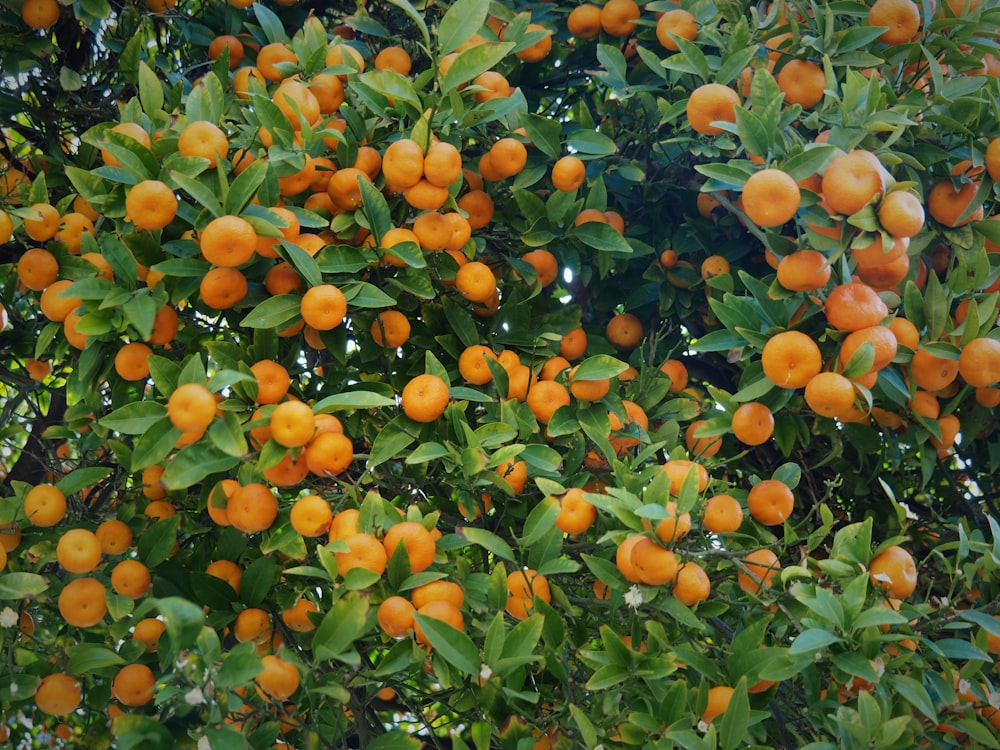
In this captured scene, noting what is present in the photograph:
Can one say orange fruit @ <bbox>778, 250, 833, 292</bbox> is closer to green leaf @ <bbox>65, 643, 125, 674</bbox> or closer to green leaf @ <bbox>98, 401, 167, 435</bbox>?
green leaf @ <bbox>98, 401, 167, 435</bbox>

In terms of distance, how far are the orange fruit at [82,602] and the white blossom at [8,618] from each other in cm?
8

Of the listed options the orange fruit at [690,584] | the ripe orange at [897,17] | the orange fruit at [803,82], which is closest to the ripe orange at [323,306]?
the orange fruit at [690,584]

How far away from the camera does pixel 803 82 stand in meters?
2.19

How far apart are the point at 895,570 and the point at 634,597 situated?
49 cm

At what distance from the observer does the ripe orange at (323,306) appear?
1.81 m

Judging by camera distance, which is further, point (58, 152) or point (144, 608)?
point (58, 152)

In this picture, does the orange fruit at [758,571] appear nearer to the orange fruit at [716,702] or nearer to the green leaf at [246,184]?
the orange fruit at [716,702]

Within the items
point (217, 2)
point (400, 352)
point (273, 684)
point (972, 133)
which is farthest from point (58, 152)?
point (972, 133)

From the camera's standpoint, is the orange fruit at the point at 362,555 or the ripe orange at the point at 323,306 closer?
the orange fruit at the point at 362,555

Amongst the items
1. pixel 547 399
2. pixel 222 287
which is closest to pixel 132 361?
pixel 222 287

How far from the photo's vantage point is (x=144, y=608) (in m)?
1.62

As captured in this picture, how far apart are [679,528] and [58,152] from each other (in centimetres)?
178

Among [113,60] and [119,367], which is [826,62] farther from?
[113,60]

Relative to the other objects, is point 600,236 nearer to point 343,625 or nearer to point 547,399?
point 547,399
